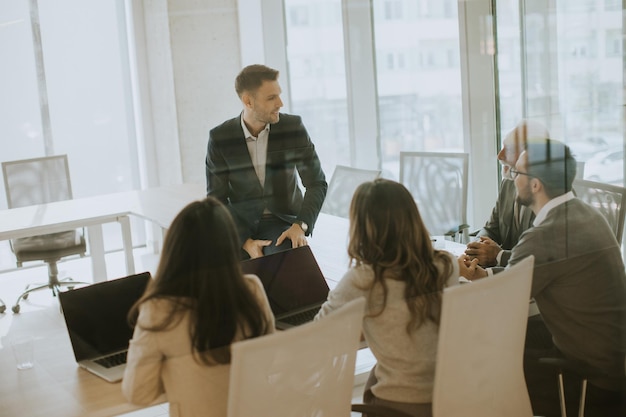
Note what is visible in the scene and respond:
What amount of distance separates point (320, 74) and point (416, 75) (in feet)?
1.85

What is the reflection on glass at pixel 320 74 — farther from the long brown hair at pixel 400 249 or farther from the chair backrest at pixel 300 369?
the chair backrest at pixel 300 369

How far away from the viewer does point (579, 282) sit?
304 centimetres

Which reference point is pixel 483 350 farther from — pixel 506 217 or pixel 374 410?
pixel 506 217

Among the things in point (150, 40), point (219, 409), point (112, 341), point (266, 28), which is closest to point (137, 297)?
point (112, 341)

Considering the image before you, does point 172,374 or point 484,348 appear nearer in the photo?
point 172,374

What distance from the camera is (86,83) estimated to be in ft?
6.65

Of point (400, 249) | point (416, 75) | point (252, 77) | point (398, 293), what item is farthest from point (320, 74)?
point (398, 293)

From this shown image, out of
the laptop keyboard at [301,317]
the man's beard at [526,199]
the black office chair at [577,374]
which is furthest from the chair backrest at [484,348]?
the man's beard at [526,199]

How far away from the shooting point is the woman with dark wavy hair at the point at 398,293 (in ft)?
7.80

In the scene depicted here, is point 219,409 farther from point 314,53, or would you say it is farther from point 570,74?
point 570,74

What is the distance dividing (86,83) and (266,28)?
25.5 inches

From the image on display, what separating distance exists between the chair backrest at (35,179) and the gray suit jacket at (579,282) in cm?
183

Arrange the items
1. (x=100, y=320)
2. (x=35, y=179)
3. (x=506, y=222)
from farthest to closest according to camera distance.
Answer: (x=506, y=222), (x=100, y=320), (x=35, y=179)

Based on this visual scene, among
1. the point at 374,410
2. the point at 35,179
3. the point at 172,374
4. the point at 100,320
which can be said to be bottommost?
the point at 374,410
